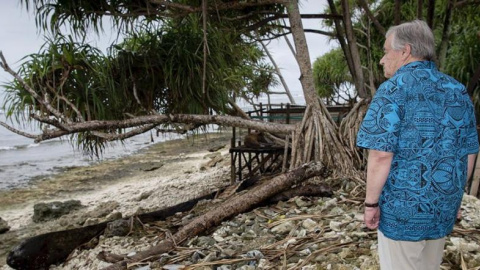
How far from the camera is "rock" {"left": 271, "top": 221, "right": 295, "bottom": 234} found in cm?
368

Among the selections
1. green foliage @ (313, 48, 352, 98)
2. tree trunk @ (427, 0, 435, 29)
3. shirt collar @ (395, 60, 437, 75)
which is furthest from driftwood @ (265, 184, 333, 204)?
green foliage @ (313, 48, 352, 98)

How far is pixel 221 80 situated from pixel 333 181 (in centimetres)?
265

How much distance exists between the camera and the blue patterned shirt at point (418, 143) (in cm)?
181

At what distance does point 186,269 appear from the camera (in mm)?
3127

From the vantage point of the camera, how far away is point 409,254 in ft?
6.20

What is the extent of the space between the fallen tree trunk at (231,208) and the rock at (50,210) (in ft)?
21.9

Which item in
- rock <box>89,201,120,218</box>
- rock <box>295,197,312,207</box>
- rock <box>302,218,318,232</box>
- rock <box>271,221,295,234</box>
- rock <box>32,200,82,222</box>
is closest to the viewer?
rock <box>302,218,318,232</box>

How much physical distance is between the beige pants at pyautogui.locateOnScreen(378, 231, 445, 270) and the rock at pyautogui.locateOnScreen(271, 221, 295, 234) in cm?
172

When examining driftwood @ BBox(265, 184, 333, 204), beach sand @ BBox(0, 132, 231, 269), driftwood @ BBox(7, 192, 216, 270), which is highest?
driftwood @ BBox(265, 184, 333, 204)

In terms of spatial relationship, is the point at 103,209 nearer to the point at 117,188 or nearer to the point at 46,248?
the point at 117,188

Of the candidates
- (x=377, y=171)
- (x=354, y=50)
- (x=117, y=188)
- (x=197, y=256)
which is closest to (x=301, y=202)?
(x=197, y=256)

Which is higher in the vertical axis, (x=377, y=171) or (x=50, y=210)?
(x=377, y=171)

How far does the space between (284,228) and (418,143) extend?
2089 mm

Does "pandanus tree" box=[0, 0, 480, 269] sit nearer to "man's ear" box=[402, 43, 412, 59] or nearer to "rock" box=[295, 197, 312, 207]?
"rock" box=[295, 197, 312, 207]
